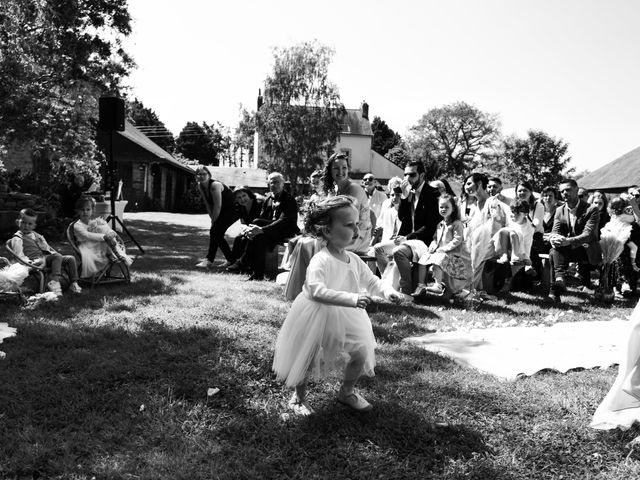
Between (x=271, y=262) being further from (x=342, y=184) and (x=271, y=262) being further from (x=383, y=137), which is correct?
(x=383, y=137)

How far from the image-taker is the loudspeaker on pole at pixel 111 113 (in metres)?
11.3

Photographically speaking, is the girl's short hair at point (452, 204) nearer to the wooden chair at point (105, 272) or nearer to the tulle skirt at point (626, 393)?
the tulle skirt at point (626, 393)

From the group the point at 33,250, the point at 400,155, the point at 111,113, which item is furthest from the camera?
the point at 400,155

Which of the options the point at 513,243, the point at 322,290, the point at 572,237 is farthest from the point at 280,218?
the point at 322,290

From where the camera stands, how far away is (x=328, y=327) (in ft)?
10.9

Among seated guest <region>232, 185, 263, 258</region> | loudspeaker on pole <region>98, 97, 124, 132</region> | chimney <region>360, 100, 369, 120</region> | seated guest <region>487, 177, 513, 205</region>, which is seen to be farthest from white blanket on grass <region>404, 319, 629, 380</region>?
chimney <region>360, 100, 369, 120</region>

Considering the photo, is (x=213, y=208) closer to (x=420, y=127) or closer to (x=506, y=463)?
(x=506, y=463)

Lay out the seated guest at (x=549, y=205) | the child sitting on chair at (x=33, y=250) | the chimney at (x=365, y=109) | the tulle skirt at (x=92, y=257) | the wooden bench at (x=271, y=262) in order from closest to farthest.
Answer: the child sitting on chair at (x=33, y=250) < the tulle skirt at (x=92, y=257) < the wooden bench at (x=271, y=262) < the seated guest at (x=549, y=205) < the chimney at (x=365, y=109)

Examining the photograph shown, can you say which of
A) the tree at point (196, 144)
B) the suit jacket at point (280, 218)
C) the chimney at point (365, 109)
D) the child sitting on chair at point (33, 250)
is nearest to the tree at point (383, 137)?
the chimney at point (365, 109)

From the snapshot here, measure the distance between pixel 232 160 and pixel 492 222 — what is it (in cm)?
10441

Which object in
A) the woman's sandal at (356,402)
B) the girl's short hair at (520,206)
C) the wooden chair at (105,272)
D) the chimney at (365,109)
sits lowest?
the woman's sandal at (356,402)

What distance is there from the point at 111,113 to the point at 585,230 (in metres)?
9.64

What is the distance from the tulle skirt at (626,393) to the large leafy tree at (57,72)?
603 inches

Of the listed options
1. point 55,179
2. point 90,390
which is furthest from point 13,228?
point 90,390
